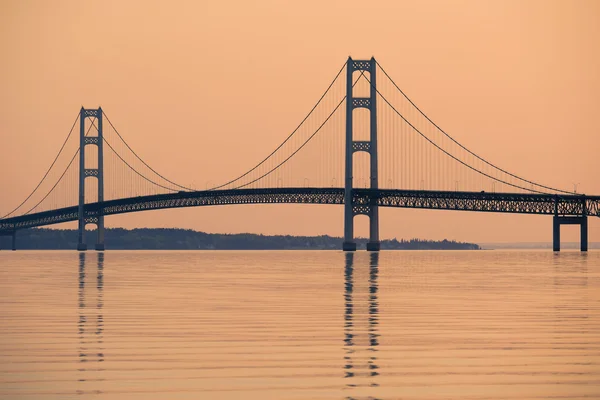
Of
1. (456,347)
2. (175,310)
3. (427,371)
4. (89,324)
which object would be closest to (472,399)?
(427,371)

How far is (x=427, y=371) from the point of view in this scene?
45.5 feet

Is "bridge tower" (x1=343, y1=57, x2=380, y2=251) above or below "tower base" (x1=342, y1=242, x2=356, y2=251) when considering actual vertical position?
above

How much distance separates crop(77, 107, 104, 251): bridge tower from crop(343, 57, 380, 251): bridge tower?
33859 mm

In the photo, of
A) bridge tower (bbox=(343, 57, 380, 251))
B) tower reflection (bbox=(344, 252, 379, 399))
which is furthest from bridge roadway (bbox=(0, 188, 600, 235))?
tower reflection (bbox=(344, 252, 379, 399))

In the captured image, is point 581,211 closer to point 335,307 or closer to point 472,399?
point 335,307

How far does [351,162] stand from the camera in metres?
122

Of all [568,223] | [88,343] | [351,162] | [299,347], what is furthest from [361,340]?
[568,223]

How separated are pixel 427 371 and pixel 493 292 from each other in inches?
753

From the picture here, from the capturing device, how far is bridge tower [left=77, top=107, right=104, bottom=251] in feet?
476

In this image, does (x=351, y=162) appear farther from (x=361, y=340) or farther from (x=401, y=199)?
(x=361, y=340)

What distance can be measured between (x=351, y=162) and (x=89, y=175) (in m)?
43.3

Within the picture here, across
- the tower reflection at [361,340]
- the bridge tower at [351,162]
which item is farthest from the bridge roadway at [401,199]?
the tower reflection at [361,340]

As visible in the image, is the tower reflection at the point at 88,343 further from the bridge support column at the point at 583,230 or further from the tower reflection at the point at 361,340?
the bridge support column at the point at 583,230

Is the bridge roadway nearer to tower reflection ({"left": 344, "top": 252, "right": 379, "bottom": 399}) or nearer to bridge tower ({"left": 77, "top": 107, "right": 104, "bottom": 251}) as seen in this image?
bridge tower ({"left": 77, "top": 107, "right": 104, "bottom": 251})
